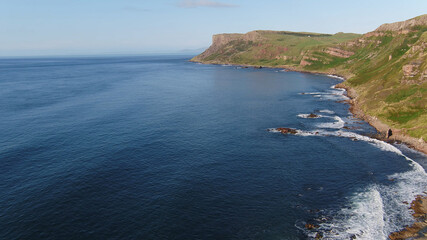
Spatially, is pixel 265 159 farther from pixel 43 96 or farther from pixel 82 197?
pixel 43 96

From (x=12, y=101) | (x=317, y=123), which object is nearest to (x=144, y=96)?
(x=12, y=101)

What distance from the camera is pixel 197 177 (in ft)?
224

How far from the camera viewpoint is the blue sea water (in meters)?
50.5

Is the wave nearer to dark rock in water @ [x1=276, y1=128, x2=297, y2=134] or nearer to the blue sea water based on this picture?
the blue sea water

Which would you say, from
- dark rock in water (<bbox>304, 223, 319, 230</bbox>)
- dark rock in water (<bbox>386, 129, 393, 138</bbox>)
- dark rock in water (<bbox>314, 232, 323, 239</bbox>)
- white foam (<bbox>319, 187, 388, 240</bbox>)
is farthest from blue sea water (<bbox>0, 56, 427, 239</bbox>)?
dark rock in water (<bbox>386, 129, 393, 138</bbox>)

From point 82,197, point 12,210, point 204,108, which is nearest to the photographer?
point 12,210

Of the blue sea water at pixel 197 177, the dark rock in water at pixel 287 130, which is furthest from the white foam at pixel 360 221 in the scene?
the dark rock in water at pixel 287 130

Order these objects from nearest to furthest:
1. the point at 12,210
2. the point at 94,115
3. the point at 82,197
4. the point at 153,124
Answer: the point at 12,210
the point at 82,197
the point at 153,124
the point at 94,115

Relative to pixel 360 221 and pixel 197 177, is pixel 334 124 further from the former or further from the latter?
pixel 197 177

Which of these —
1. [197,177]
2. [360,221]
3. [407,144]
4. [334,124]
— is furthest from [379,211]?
[334,124]

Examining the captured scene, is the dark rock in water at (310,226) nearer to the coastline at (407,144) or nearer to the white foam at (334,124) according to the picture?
the coastline at (407,144)

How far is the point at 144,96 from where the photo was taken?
169 meters

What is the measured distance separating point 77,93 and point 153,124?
92408mm

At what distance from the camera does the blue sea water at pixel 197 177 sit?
166 feet
